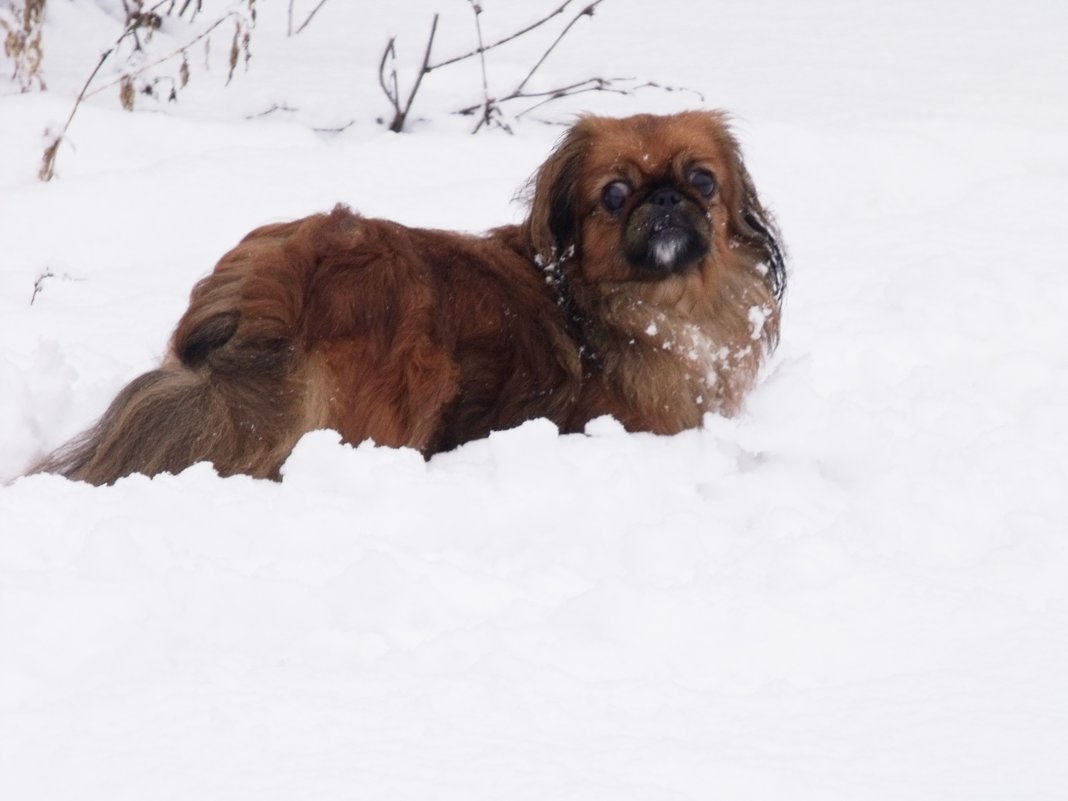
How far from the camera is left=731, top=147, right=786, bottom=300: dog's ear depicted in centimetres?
407

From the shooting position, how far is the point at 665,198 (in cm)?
373

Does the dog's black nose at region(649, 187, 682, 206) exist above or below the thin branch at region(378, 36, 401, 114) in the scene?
above

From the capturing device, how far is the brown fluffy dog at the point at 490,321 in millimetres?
3531

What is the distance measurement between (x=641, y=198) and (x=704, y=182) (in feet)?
0.67

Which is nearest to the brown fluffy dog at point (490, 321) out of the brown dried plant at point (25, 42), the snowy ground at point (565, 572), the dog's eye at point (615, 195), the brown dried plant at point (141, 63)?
the dog's eye at point (615, 195)

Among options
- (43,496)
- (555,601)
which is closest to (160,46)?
(43,496)

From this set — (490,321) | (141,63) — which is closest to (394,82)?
(141,63)

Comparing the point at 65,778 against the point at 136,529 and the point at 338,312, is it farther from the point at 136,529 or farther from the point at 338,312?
the point at 338,312

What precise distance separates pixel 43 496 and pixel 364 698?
1.03 metres

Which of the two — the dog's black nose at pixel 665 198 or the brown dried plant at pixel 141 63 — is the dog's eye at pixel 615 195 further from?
the brown dried plant at pixel 141 63

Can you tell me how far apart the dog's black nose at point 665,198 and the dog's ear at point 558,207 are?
264mm

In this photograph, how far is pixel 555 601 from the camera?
107 inches

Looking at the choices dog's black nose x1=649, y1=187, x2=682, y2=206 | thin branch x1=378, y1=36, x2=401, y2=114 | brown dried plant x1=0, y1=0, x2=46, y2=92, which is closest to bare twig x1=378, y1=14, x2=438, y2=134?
thin branch x1=378, y1=36, x2=401, y2=114

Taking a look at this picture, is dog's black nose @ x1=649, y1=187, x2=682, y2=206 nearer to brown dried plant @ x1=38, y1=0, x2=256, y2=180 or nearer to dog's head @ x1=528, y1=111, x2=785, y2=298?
dog's head @ x1=528, y1=111, x2=785, y2=298
